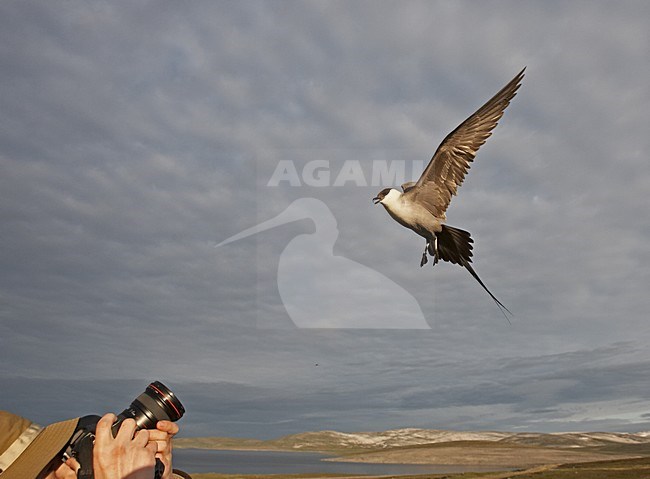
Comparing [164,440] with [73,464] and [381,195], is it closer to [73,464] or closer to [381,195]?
[73,464]

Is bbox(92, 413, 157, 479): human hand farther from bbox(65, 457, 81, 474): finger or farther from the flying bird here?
the flying bird

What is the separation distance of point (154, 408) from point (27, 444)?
3.43 ft

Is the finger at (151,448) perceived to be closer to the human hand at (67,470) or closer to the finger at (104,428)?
the finger at (104,428)

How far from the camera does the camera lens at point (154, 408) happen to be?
3.96 metres

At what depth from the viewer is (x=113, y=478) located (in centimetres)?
309

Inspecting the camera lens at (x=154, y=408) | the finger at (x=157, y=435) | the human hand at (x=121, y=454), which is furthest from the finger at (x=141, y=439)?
the camera lens at (x=154, y=408)

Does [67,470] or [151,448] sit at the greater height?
[151,448]

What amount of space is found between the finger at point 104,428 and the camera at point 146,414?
9 centimetres

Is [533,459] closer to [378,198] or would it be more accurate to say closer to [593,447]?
[593,447]

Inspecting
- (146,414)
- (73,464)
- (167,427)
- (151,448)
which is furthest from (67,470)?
(146,414)

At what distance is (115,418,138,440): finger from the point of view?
319 centimetres

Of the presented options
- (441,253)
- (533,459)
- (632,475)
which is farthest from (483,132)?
(533,459)

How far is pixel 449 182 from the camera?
12.1 metres

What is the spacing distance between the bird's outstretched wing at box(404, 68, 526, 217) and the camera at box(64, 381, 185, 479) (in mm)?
8222
